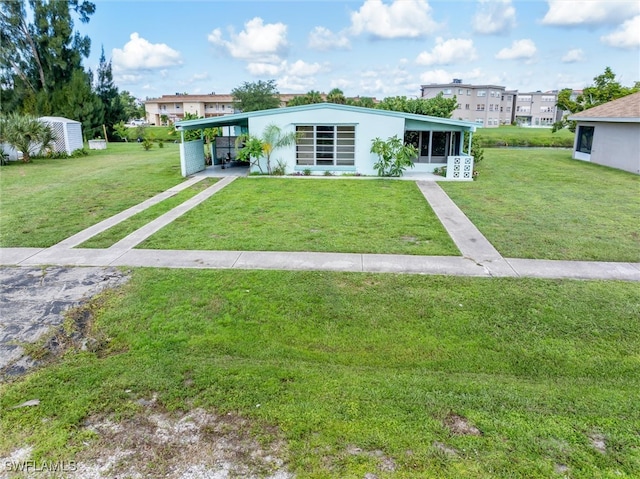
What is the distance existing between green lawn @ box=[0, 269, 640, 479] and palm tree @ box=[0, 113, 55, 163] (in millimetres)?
18515

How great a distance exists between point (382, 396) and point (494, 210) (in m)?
8.61

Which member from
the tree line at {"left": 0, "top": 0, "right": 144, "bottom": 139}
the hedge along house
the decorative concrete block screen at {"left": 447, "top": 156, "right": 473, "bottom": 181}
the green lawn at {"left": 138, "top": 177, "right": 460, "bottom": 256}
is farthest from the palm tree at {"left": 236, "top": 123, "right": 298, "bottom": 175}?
the tree line at {"left": 0, "top": 0, "right": 144, "bottom": 139}

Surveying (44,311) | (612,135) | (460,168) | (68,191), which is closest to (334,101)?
(612,135)

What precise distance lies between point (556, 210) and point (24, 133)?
72.8 feet

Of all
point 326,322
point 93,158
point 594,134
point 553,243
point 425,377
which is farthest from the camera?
point 93,158

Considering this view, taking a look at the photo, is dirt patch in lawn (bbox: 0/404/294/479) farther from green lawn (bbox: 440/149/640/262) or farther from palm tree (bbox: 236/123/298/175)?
palm tree (bbox: 236/123/298/175)

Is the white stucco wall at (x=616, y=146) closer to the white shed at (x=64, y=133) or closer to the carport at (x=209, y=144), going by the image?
the carport at (x=209, y=144)

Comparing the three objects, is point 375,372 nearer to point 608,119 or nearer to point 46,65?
point 608,119

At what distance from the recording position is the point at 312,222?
9.88 metres

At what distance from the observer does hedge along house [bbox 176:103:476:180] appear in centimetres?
1642

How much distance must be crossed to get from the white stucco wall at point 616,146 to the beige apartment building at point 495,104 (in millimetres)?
48653

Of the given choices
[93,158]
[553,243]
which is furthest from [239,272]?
[93,158]

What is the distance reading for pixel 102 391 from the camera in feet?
12.8

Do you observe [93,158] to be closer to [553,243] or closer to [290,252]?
[290,252]
